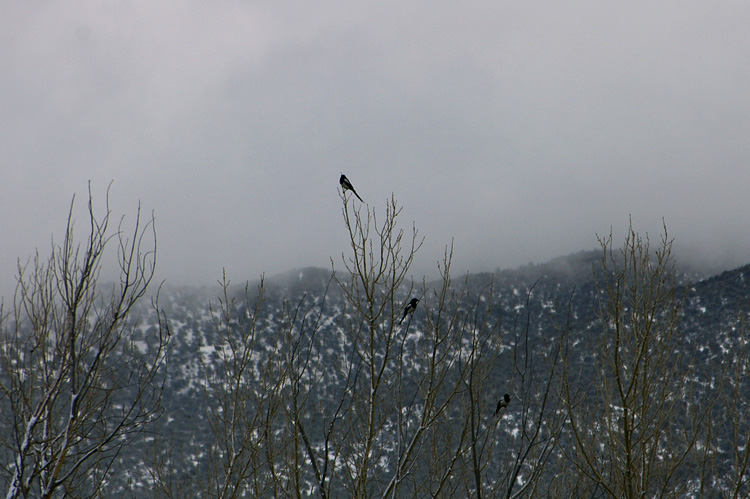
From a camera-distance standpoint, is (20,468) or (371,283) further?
(371,283)

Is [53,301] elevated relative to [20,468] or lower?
elevated

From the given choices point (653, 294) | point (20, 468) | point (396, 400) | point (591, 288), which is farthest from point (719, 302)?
point (20, 468)

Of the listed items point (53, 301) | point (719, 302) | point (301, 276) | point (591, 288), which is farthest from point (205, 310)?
point (53, 301)

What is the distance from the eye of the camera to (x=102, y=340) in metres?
5.02

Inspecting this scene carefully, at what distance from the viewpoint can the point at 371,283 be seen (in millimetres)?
5387

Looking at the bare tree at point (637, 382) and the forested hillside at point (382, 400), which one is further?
the bare tree at point (637, 382)

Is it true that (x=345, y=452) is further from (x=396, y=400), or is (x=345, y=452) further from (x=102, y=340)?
(x=102, y=340)

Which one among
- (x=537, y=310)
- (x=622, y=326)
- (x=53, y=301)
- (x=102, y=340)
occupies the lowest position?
(x=537, y=310)

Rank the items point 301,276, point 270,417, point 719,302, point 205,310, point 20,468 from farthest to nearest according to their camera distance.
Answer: point 301,276
point 205,310
point 719,302
point 270,417
point 20,468

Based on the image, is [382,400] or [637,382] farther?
[637,382]

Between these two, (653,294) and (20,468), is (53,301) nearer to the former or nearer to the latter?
(20,468)

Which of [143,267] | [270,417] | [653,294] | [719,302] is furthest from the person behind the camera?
[719,302]

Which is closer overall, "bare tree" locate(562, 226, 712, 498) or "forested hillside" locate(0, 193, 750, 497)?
"forested hillside" locate(0, 193, 750, 497)

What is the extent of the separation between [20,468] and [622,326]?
572cm
